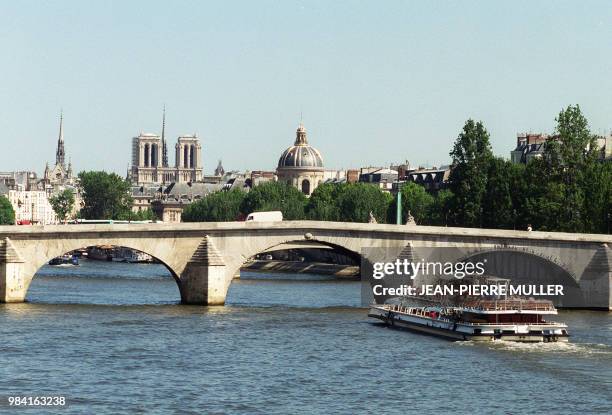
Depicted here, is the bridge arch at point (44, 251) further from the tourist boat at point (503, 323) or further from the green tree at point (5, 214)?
the green tree at point (5, 214)

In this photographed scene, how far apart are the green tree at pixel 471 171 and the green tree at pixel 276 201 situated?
48.0m

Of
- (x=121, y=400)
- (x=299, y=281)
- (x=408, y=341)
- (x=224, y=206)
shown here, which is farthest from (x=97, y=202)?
(x=121, y=400)

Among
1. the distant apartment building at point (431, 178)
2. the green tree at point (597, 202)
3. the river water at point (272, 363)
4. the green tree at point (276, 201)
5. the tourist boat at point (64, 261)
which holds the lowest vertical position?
the river water at point (272, 363)

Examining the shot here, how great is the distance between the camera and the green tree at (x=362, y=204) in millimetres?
140988

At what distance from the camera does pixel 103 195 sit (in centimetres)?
18250

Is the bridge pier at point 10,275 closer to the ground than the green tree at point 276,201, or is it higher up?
closer to the ground

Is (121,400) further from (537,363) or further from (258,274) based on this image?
(258,274)

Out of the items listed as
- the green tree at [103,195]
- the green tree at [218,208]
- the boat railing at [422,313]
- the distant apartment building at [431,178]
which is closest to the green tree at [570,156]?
the boat railing at [422,313]

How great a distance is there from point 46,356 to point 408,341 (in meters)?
16.3

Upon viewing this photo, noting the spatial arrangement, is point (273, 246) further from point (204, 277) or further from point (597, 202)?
point (597, 202)

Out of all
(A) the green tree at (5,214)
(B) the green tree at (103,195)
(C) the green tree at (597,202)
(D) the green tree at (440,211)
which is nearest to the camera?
(C) the green tree at (597,202)

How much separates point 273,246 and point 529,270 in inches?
589

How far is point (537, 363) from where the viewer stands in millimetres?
56062

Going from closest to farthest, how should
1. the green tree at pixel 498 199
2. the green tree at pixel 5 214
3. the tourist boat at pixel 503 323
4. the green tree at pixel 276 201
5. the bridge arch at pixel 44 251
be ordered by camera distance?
the tourist boat at pixel 503 323 → the bridge arch at pixel 44 251 → the green tree at pixel 498 199 → the green tree at pixel 276 201 → the green tree at pixel 5 214
